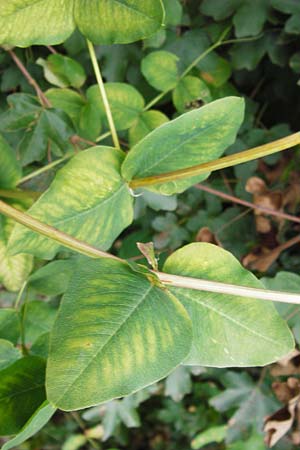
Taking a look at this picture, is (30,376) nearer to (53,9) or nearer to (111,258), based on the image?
(111,258)

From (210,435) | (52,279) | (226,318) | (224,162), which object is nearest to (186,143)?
(224,162)

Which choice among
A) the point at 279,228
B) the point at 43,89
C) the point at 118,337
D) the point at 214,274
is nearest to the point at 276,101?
the point at 279,228

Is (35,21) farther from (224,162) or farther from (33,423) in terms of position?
(33,423)

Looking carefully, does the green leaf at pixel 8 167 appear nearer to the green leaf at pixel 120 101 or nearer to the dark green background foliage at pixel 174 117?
the dark green background foliage at pixel 174 117

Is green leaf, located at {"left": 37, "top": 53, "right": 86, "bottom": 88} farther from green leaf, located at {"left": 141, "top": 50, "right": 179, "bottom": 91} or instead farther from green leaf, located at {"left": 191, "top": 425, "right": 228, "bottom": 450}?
green leaf, located at {"left": 191, "top": 425, "right": 228, "bottom": 450}

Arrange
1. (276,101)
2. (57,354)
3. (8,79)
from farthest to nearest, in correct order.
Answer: (276,101), (8,79), (57,354)

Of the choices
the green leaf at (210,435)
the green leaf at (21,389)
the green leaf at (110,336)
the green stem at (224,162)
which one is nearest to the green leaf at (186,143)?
the green stem at (224,162)
